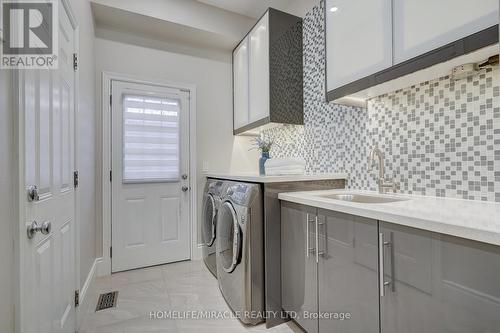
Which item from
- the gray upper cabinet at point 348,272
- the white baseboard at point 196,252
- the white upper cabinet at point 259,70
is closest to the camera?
the gray upper cabinet at point 348,272

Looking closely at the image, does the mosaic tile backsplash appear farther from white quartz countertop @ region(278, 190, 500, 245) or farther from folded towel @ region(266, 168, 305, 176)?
folded towel @ region(266, 168, 305, 176)

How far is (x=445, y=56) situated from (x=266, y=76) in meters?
1.56

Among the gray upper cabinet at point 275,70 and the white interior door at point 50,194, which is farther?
the gray upper cabinet at point 275,70

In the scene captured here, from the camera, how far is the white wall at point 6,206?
31.9 inches

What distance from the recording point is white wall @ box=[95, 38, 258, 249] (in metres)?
2.72

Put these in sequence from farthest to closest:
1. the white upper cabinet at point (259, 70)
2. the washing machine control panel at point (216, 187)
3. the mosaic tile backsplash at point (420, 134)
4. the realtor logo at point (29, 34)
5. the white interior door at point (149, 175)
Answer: the white interior door at point (149, 175), the white upper cabinet at point (259, 70), the washing machine control panel at point (216, 187), the mosaic tile backsplash at point (420, 134), the realtor logo at point (29, 34)

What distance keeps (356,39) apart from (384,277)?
1400 millimetres

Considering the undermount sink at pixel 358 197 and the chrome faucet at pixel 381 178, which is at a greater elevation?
the chrome faucet at pixel 381 178

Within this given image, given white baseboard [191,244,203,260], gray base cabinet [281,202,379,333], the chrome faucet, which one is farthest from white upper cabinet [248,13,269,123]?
white baseboard [191,244,203,260]

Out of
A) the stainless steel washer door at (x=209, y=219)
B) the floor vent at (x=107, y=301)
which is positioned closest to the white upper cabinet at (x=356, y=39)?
the stainless steel washer door at (x=209, y=219)

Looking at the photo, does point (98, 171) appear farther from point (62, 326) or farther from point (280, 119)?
point (280, 119)

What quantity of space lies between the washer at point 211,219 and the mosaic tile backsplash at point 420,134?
3.36ft

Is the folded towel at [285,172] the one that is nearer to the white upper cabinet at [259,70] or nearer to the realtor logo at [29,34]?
the white upper cabinet at [259,70]

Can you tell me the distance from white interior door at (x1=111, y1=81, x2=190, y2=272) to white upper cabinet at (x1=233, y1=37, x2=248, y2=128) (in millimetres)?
643
